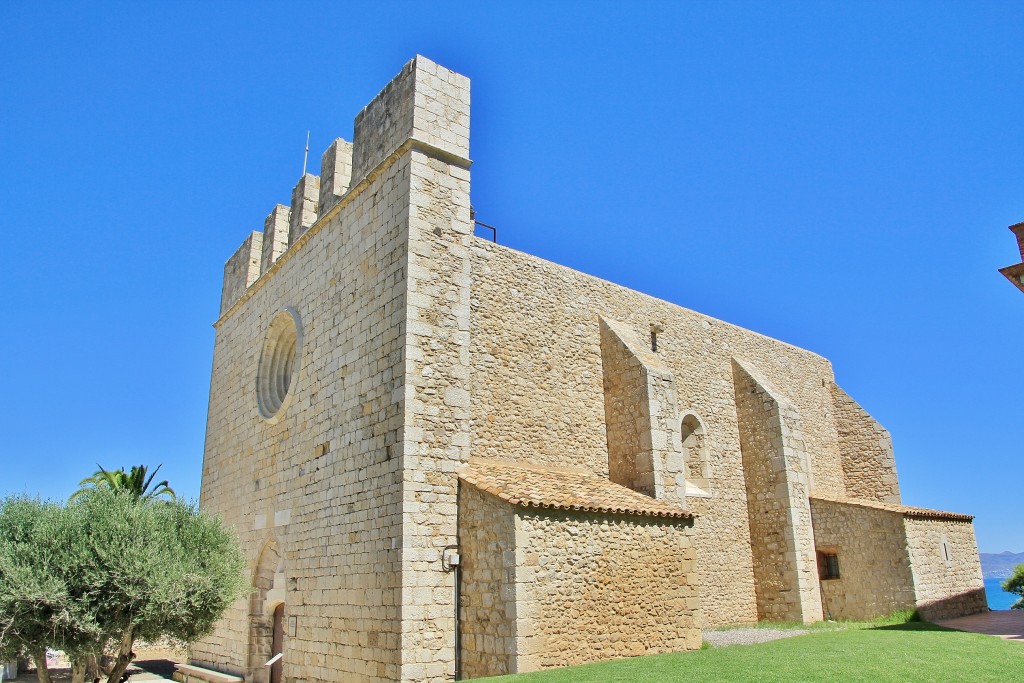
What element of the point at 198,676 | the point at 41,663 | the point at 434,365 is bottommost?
the point at 198,676

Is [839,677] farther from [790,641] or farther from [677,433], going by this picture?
[677,433]

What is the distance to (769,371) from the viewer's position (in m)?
18.6

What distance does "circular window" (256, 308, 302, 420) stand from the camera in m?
14.1

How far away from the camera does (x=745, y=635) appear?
12.6m

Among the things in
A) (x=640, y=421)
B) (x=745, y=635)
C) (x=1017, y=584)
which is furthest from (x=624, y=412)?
(x=1017, y=584)

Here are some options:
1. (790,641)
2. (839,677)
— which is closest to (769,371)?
(790,641)

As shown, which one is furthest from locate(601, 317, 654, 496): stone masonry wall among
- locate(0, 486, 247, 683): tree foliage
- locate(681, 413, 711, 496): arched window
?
locate(0, 486, 247, 683): tree foliage

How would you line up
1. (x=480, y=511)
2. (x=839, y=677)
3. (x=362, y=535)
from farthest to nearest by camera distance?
(x=362, y=535) < (x=480, y=511) < (x=839, y=677)

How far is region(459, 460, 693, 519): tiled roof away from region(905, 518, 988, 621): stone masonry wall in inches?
247

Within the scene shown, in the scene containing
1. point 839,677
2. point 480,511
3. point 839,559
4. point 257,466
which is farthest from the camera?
point 839,559

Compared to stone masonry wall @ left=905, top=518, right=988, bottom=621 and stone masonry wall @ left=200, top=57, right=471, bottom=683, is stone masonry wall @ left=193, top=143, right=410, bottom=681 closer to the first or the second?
stone masonry wall @ left=200, top=57, right=471, bottom=683

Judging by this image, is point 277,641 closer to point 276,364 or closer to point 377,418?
point 276,364

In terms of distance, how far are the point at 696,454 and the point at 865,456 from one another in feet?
21.6

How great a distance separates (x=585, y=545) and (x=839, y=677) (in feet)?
11.2
